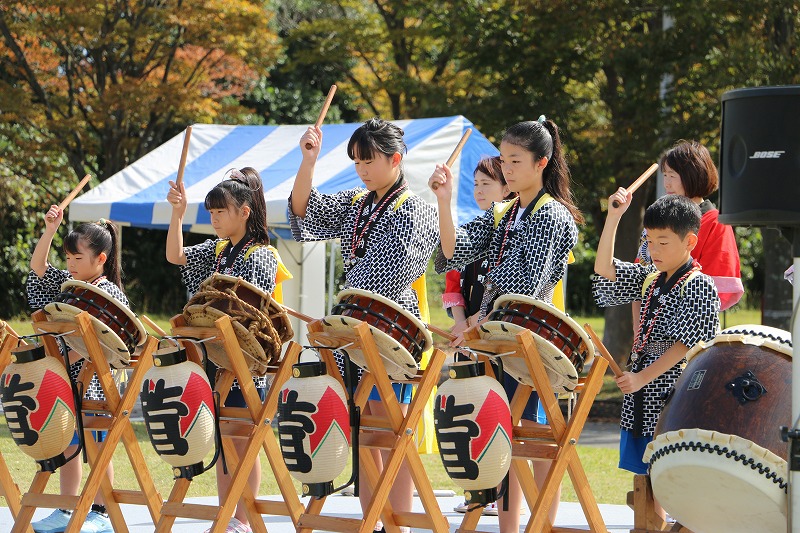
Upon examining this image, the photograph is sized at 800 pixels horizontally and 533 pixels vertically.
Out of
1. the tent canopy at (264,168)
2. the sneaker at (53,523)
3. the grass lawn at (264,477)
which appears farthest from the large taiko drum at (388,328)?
the tent canopy at (264,168)

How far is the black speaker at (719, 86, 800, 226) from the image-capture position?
2.83 metres

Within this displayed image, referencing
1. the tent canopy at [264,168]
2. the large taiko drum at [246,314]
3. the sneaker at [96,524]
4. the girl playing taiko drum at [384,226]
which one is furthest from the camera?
the tent canopy at [264,168]

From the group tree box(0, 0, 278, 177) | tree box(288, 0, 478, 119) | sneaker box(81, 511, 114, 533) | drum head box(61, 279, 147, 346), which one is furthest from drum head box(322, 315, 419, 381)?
tree box(0, 0, 278, 177)

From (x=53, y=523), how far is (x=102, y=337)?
38.9 inches

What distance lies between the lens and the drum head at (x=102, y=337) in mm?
3889

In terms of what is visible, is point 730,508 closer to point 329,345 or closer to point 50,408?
point 329,345

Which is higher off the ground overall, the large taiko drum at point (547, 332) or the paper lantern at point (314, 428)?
the large taiko drum at point (547, 332)

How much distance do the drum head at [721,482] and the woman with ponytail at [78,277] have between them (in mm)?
2287

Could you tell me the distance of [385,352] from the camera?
3582mm

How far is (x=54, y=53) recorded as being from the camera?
43.2ft

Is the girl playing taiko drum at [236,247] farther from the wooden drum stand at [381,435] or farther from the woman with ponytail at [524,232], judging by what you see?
the woman with ponytail at [524,232]

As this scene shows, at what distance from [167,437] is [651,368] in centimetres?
162

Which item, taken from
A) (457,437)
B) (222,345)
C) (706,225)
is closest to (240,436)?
(222,345)

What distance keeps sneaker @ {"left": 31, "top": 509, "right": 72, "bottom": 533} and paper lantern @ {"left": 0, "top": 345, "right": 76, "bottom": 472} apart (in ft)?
1.93
